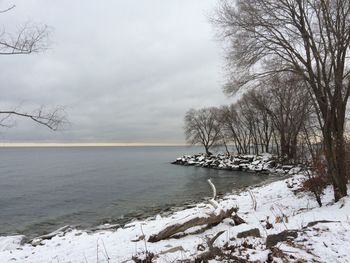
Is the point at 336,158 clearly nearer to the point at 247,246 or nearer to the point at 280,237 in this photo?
the point at 280,237

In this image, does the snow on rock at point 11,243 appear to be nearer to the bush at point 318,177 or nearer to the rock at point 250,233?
the rock at point 250,233

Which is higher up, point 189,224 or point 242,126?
point 242,126

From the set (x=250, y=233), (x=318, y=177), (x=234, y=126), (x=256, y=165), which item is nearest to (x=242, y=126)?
(x=234, y=126)

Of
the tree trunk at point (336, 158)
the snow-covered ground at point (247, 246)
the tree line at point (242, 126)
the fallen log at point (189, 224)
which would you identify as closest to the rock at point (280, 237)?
the snow-covered ground at point (247, 246)

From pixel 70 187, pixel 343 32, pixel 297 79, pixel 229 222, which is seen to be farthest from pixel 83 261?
pixel 70 187

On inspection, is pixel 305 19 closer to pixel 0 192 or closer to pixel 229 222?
pixel 229 222

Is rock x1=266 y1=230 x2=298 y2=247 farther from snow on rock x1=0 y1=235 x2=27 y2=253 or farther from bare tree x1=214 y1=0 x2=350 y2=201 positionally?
snow on rock x1=0 y1=235 x2=27 y2=253

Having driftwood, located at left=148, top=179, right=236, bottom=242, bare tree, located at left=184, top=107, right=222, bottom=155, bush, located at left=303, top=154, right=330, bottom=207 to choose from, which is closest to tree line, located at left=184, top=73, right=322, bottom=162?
bare tree, located at left=184, top=107, right=222, bottom=155

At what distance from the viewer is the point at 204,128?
60812mm

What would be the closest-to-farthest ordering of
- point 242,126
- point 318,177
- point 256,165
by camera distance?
1. point 318,177
2. point 256,165
3. point 242,126

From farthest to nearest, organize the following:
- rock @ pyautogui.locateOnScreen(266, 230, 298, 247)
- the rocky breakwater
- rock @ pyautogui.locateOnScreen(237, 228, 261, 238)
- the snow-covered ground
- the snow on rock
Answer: the rocky breakwater < the snow on rock < rock @ pyautogui.locateOnScreen(237, 228, 261, 238) < rock @ pyautogui.locateOnScreen(266, 230, 298, 247) < the snow-covered ground

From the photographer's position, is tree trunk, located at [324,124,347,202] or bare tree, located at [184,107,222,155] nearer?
tree trunk, located at [324,124,347,202]

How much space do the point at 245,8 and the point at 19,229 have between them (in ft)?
47.4

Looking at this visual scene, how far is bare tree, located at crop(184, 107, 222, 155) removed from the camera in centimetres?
5975
